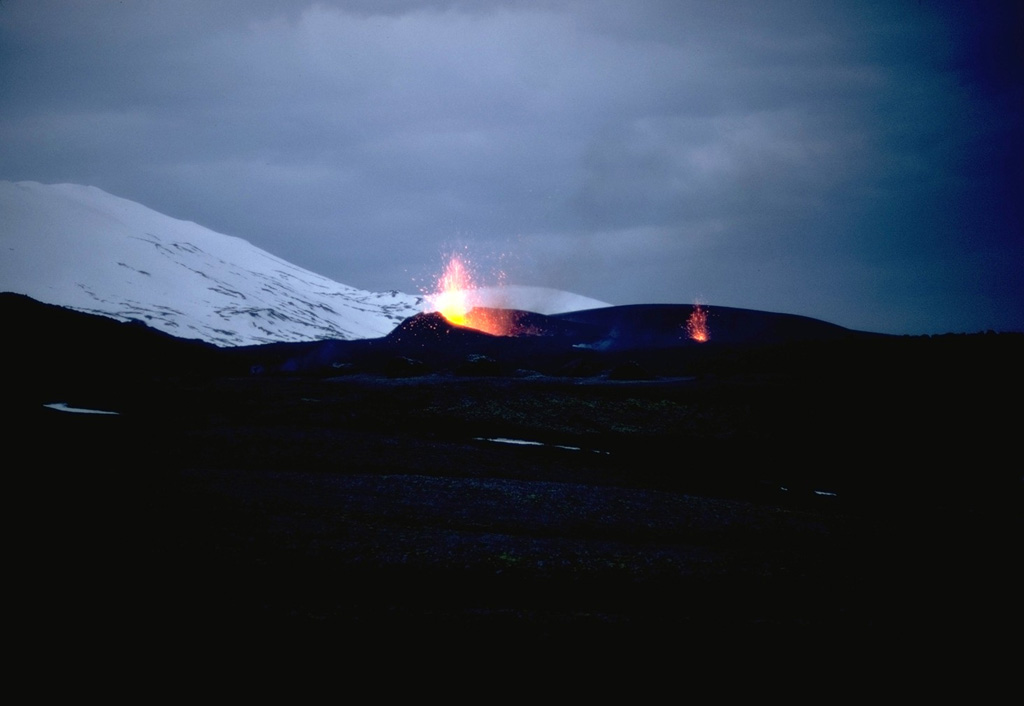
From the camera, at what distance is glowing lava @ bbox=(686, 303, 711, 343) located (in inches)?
2514

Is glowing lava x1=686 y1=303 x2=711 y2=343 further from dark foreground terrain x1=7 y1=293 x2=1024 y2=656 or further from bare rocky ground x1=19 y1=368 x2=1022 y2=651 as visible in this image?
bare rocky ground x1=19 y1=368 x2=1022 y2=651

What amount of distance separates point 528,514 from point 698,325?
6102cm

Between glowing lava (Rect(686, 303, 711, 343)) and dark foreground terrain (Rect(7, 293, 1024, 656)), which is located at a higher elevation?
glowing lava (Rect(686, 303, 711, 343))

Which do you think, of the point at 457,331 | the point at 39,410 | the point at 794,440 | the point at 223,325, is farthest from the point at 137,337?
the point at 223,325

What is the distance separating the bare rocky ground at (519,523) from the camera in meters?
5.70

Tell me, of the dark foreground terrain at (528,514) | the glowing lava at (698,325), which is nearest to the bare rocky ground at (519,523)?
the dark foreground terrain at (528,514)

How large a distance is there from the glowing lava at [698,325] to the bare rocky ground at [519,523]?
45.9 m

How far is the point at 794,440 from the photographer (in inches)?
625

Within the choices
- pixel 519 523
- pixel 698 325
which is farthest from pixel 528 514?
pixel 698 325

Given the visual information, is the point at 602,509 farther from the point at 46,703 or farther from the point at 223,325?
the point at 223,325

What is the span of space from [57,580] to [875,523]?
12.1 meters

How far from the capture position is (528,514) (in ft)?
31.6

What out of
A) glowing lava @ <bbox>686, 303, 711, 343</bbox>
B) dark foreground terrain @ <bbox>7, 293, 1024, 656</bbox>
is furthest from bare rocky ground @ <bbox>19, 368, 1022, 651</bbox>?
glowing lava @ <bbox>686, 303, 711, 343</bbox>

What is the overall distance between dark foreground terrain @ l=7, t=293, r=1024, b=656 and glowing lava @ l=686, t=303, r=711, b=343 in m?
43.6
